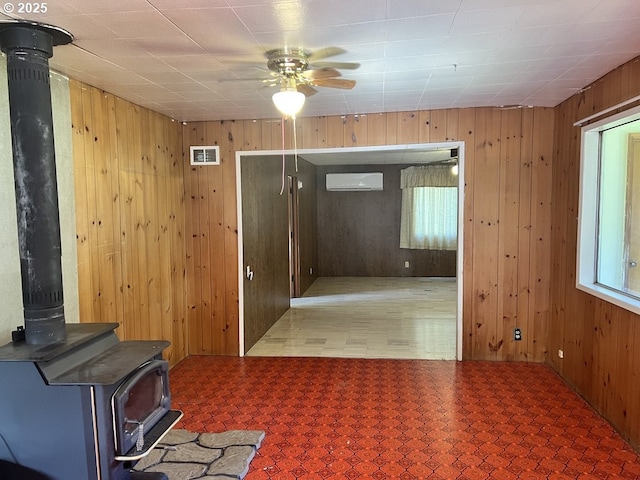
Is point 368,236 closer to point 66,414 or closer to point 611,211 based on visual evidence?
point 611,211

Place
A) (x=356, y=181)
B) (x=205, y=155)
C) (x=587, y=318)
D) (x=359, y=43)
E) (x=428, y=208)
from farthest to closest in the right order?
(x=356, y=181), (x=428, y=208), (x=205, y=155), (x=587, y=318), (x=359, y=43)

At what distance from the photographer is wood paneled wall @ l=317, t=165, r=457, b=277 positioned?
8844 mm

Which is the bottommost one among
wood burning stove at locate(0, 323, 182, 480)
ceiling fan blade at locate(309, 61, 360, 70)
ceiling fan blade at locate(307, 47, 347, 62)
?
wood burning stove at locate(0, 323, 182, 480)

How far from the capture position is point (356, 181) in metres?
8.74

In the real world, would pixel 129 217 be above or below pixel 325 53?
below

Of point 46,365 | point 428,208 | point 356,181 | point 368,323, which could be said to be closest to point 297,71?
point 46,365

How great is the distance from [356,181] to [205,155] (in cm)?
482

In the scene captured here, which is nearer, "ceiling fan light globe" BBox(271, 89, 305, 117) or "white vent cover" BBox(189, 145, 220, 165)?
"ceiling fan light globe" BBox(271, 89, 305, 117)

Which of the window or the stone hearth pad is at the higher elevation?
the window

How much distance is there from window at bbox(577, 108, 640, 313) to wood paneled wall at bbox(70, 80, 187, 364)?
11.3 feet

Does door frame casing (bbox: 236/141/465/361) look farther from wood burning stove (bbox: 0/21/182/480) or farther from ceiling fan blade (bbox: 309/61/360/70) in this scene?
wood burning stove (bbox: 0/21/182/480)

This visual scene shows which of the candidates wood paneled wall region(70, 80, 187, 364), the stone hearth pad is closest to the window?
the stone hearth pad

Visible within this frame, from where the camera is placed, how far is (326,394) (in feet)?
11.2

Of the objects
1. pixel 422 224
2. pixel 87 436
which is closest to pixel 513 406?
pixel 87 436
